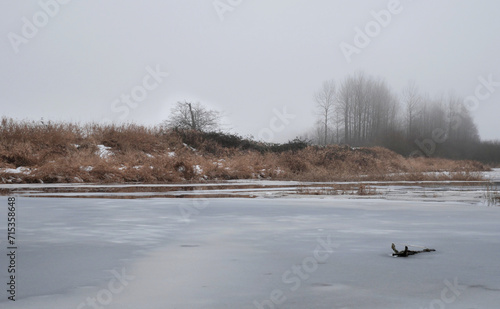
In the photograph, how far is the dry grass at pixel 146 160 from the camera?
16203 millimetres

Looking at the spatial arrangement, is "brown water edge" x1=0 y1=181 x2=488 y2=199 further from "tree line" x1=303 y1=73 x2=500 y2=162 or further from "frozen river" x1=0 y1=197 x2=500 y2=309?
"tree line" x1=303 y1=73 x2=500 y2=162

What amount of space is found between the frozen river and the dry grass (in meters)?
10.2

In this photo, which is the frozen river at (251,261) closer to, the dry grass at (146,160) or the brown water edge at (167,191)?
the brown water edge at (167,191)

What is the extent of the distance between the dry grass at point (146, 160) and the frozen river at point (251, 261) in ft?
33.4

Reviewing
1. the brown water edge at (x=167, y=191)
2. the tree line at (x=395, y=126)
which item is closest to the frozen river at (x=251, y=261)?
the brown water edge at (x=167, y=191)

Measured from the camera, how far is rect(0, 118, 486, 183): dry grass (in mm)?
16203

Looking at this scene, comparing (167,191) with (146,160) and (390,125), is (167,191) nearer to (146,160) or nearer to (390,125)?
(146,160)

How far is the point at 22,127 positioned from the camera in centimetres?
2167

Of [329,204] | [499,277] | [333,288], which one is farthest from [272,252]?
[329,204]

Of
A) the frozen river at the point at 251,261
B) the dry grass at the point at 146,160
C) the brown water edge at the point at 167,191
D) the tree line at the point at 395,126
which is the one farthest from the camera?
the tree line at the point at 395,126

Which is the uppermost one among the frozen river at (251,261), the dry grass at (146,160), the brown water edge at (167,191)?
the dry grass at (146,160)

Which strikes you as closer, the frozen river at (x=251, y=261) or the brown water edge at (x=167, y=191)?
the frozen river at (x=251, y=261)

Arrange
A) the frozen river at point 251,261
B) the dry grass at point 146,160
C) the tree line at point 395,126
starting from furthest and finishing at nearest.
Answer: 1. the tree line at point 395,126
2. the dry grass at point 146,160
3. the frozen river at point 251,261

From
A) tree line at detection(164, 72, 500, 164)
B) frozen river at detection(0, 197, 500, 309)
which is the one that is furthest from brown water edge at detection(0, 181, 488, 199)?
tree line at detection(164, 72, 500, 164)
